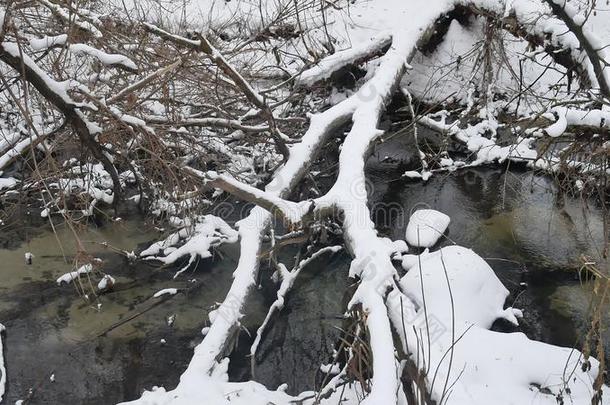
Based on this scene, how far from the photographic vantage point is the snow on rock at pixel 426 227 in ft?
16.9

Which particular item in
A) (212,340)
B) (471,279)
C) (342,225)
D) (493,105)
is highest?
(493,105)

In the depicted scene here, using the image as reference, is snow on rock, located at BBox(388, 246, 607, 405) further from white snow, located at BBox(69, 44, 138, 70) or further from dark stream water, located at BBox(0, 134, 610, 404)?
white snow, located at BBox(69, 44, 138, 70)

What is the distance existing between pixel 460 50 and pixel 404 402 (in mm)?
5974

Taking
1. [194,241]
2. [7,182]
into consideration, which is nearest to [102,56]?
[194,241]

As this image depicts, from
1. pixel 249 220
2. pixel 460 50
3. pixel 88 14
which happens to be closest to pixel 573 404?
pixel 249 220

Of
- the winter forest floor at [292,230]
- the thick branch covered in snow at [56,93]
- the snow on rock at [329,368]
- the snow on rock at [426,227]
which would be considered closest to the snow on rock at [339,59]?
the winter forest floor at [292,230]

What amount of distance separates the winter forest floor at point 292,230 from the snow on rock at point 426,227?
0.07ft

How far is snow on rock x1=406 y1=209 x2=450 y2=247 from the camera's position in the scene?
5.14 m

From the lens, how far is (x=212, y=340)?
3260 mm

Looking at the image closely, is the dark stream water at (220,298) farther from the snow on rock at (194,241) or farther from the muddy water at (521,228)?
the snow on rock at (194,241)

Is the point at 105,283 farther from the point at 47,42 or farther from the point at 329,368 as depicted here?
the point at 329,368

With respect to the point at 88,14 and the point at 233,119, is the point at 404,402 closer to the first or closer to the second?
the point at 233,119

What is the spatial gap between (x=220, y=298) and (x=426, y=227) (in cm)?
194

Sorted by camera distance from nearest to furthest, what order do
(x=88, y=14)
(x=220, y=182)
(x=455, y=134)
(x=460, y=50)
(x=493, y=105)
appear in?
(x=220, y=182) → (x=88, y=14) → (x=455, y=134) → (x=493, y=105) → (x=460, y=50)
